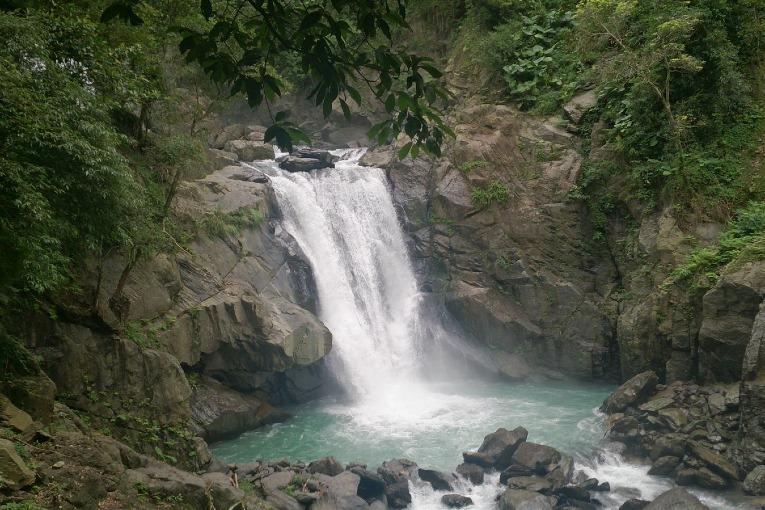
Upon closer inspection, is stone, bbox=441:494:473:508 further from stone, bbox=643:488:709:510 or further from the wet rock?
stone, bbox=643:488:709:510

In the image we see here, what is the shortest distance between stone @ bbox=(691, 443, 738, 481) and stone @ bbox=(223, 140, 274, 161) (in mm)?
16413

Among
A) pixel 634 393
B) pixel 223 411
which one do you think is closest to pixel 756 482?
pixel 634 393

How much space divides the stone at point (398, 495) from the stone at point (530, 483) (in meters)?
1.90

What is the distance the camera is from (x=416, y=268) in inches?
766

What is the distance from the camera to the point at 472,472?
1130cm

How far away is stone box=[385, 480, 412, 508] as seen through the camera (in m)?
10.6

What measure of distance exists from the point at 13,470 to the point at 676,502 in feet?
30.8

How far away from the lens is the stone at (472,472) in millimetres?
11219

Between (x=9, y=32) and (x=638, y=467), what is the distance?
501 inches

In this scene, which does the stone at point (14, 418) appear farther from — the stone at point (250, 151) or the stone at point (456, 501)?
the stone at point (250, 151)

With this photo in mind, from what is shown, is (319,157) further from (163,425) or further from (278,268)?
(163,425)

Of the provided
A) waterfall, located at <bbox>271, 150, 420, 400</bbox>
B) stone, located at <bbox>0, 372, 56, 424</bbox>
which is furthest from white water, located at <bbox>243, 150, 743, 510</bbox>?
stone, located at <bbox>0, 372, 56, 424</bbox>

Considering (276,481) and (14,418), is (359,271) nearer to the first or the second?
(276,481)

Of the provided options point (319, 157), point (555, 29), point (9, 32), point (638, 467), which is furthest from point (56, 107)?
point (555, 29)
